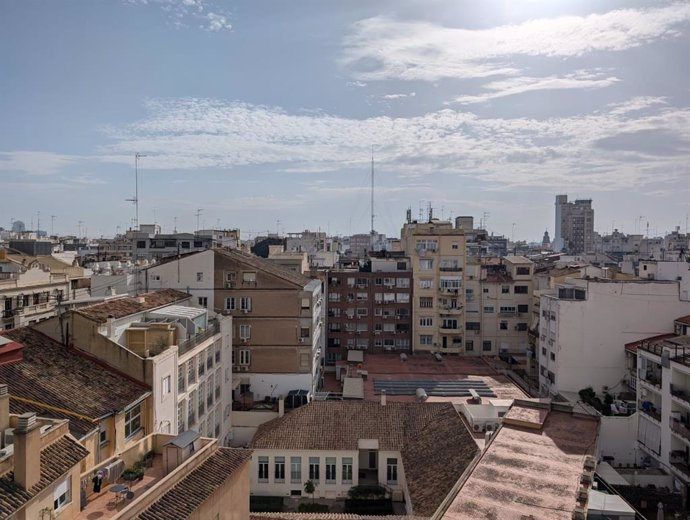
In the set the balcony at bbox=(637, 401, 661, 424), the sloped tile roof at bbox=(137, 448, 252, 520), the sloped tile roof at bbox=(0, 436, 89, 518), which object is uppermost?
the sloped tile roof at bbox=(0, 436, 89, 518)

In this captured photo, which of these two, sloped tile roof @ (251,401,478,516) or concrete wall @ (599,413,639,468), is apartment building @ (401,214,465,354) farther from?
concrete wall @ (599,413,639,468)

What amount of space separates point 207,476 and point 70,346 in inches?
568

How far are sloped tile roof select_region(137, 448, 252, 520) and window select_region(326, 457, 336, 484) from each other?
1865 cm

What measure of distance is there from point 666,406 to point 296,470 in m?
22.9

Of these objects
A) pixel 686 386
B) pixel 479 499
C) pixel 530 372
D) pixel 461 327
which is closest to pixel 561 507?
pixel 479 499

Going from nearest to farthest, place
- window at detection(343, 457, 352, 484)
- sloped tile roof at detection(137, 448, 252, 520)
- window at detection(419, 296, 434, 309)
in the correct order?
sloped tile roof at detection(137, 448, 252, 520) → window at detection(343, 457, 352, 484) → window at detection(419, 296, 434, 309)

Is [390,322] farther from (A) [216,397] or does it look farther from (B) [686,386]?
(B) [686,386]

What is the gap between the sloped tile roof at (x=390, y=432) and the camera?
2927 cm

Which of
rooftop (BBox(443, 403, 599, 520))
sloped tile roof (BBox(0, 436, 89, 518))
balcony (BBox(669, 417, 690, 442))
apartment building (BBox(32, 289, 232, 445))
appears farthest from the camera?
balcony (BBox(669, 417, 690, 442))

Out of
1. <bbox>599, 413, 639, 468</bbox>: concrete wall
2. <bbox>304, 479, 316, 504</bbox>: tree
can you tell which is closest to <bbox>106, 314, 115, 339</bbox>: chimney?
<bbox>304, 479, 316, 504</bbox>: tree

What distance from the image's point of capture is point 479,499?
21000 mm

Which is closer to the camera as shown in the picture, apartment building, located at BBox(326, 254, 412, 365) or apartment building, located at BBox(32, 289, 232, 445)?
apartment building, located at BBox(32, 289, 232, 445)

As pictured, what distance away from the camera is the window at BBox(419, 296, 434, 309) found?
212 feet

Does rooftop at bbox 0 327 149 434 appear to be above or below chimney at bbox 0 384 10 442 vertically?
below
